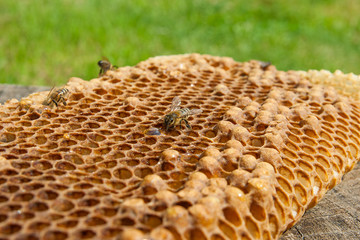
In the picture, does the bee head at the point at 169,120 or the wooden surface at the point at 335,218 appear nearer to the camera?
the wooden surface at the point at 335,218

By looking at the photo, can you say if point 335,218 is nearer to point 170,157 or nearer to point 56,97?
point 170,157

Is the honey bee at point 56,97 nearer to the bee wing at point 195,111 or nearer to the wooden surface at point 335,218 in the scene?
the bee wing at point 195,111

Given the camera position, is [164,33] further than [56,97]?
Yes

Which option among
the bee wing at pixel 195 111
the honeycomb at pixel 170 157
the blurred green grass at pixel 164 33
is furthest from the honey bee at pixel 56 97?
the blurred green grass at pixel 164 33

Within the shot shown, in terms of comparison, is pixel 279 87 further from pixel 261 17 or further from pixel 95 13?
pixel 261 17

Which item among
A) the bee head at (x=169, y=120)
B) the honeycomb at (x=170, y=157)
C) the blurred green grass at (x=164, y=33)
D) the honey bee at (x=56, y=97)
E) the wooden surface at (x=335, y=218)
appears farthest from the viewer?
the blurred green grass at (x=164, y=33)

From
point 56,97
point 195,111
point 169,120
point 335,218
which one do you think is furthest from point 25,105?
point 335,218

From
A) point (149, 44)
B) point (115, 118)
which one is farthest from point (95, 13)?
point (115, 118)
